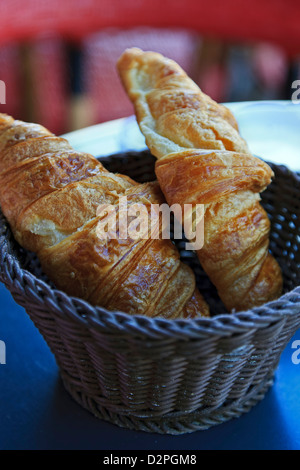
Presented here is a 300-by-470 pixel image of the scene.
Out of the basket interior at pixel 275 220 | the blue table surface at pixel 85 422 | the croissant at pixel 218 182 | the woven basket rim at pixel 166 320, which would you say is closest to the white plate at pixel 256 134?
the basket interior at pixel 275 220

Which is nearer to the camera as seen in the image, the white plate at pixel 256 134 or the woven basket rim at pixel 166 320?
the woven basket rim at pixel 166 320

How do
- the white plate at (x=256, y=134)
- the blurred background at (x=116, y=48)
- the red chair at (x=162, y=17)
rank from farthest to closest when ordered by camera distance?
the blurred background at (x=116, y=48) < the red chair at (x=162, y=17) < the white plate at (x=256, y=134)

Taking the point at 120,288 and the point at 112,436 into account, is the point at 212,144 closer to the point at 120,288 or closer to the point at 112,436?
the point at 120,288

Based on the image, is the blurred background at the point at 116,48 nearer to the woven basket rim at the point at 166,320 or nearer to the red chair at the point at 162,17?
the red chair at the point at 162,17

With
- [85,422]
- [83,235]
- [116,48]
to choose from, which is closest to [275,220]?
[83,235]

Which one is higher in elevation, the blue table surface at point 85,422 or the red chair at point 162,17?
the red chair at point 162,17
